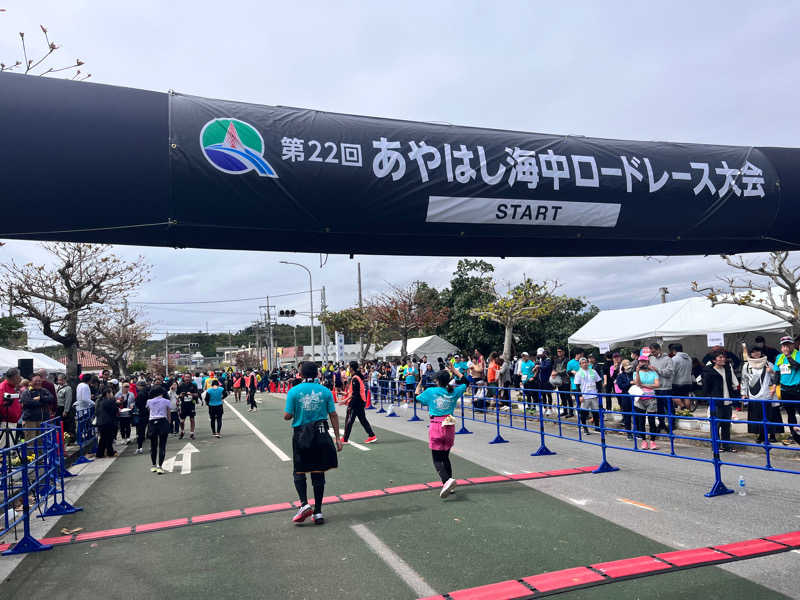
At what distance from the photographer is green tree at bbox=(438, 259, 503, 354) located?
39.6 meters

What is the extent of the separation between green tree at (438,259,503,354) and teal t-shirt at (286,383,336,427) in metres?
31.9

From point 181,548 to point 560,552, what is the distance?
3.86 meters

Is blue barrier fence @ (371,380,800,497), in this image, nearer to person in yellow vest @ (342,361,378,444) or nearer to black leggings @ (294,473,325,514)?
person in yellow vest @ (342,361,378,444)

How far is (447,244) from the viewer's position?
21.6 feet

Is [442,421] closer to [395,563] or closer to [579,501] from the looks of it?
[579,501]

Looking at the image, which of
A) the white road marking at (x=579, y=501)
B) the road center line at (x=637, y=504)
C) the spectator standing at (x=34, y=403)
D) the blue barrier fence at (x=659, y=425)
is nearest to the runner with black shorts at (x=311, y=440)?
the white road marking at (x=579, y=501)

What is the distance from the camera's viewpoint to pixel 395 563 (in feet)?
17.1

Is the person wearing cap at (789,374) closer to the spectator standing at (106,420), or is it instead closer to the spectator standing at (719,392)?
the spectator standing at (719,392)

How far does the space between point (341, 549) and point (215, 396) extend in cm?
1204

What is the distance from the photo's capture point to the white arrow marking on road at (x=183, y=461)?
1142 cm

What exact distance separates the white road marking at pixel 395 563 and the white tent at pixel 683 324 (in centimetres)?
1635

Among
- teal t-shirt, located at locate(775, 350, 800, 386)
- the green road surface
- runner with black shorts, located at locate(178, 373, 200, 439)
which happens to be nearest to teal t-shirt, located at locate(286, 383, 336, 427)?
the green road surface

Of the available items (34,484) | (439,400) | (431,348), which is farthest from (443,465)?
(431,348)

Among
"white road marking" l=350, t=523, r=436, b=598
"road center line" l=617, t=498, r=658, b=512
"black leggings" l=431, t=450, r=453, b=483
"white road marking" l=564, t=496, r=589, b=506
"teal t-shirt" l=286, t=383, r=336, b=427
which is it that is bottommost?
"road center line" l=617, t=498, r=658, b=512
